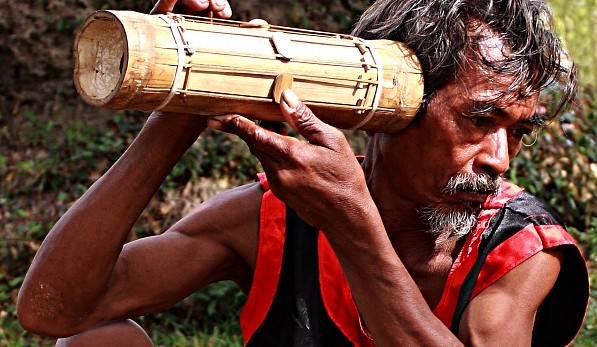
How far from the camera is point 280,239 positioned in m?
3.36

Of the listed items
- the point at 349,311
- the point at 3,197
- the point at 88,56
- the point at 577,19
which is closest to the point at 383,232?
the point at 349,311

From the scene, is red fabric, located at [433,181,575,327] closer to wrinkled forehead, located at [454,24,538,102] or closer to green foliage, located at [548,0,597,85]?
wrinkled forehead, located at [454,24,538,102]

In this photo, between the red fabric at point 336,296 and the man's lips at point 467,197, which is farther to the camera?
the red fabric at point 336,296

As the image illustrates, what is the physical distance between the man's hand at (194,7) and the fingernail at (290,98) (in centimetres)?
45

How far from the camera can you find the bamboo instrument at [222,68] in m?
2.42

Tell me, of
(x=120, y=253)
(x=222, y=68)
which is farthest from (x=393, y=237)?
(x=222, y=68)

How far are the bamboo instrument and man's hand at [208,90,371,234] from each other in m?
0.07

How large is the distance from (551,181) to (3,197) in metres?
3.33

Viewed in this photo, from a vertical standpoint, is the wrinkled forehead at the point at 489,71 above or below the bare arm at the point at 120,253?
above

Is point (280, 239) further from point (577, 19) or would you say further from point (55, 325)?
point (577, 19)

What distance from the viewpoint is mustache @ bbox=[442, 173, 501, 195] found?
296 centimetres

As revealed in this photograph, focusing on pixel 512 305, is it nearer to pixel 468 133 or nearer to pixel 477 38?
pixel 468 133

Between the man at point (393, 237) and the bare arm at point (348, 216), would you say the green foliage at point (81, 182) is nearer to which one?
the man at point (393, 237)

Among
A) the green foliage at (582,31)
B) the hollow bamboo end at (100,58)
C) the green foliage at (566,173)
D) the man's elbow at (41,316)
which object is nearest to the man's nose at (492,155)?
the hollow bamboo end at (100,58)
